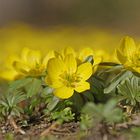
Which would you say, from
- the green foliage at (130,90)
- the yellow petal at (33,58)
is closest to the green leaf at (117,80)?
the green foliage at (130,90)

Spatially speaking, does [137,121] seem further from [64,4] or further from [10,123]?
[64,4]

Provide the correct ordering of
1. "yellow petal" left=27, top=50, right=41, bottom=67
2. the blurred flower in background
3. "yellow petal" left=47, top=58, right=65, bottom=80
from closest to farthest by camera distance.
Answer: "yellow petal" left=47, top=58, right=65, bottom=80 → "yellow petal" left=27, top=50, right=41, bottom=67 → the blurred flower in background

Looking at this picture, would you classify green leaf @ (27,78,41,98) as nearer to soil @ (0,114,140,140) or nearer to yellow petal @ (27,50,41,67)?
soil @ (0,114,140,140)

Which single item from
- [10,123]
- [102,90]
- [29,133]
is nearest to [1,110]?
[10,123]

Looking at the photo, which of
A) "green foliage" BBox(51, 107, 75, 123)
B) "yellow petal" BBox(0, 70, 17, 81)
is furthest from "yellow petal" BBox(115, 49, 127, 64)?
"yellow petal" BBox(0, 70, 17, 81)

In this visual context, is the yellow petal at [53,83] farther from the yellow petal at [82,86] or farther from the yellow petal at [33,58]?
the yellow petal at [33,58]
